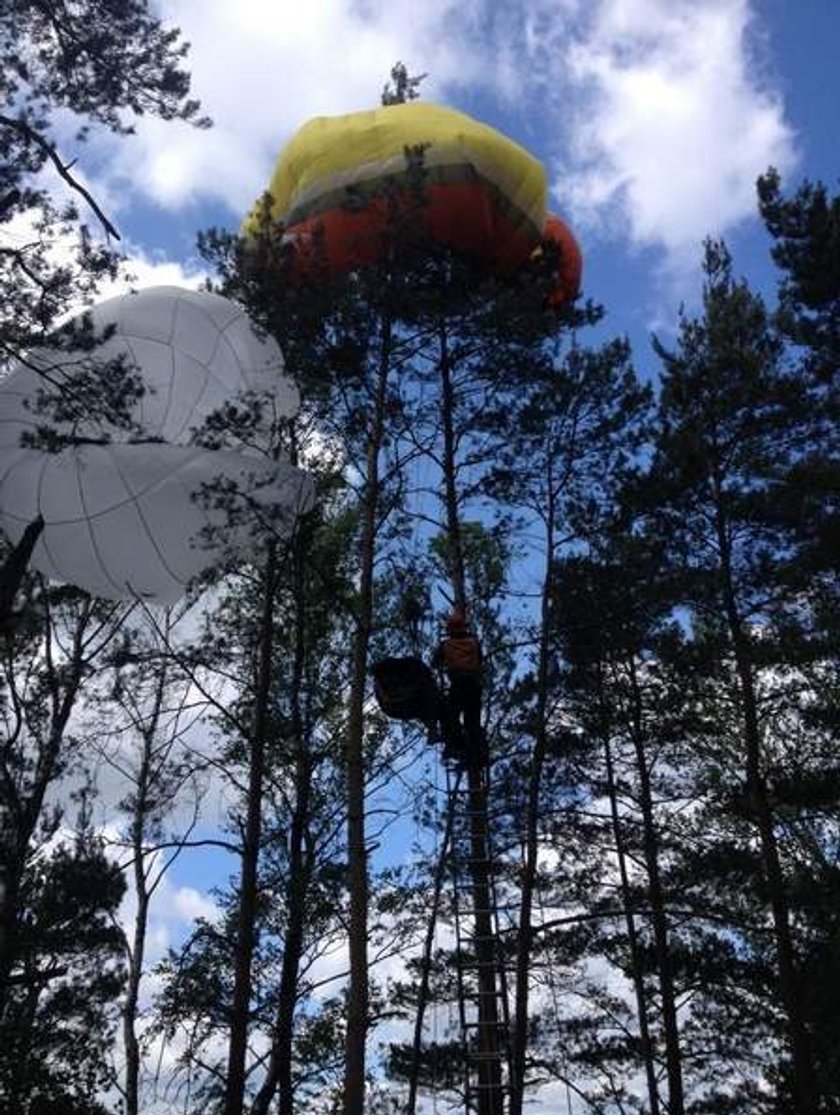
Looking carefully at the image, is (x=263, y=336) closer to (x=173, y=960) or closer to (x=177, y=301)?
(x=177, y=301)

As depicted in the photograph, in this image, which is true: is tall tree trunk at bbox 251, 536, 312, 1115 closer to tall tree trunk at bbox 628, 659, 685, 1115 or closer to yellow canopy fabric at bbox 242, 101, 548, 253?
yellow canopy fabric at bbox 242, 101, 548, 253

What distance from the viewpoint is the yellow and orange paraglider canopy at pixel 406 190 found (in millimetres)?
9828

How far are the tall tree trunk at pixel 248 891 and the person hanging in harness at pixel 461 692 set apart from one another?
8.84ft

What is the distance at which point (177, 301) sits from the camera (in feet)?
29.2

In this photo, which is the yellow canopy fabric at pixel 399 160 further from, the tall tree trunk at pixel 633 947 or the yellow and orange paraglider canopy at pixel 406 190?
the tall tree trunk at pixel 633 947

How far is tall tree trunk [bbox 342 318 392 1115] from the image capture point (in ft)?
24.3

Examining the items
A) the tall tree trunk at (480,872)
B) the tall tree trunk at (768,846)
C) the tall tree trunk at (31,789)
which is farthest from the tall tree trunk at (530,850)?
the tall tree trunk at (31,789)

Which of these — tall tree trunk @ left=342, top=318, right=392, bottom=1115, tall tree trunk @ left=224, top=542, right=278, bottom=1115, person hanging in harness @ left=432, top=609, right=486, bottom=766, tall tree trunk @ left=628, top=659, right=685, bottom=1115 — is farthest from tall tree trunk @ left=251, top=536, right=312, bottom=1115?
tall tree trunk @ left=628, top=659, right=685, bottom=1115

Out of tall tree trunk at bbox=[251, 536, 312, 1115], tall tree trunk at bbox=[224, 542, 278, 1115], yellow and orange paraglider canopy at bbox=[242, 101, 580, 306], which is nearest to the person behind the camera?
tall tree trunk at bbox=[224, 542, 278, 1115]

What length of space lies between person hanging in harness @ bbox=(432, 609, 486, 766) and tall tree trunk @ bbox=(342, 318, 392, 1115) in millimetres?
761

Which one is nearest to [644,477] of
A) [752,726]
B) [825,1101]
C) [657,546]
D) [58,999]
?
[657,546]

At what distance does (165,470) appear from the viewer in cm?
841

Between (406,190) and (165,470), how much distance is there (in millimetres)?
3494

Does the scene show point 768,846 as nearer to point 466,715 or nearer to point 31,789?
point 466,715
